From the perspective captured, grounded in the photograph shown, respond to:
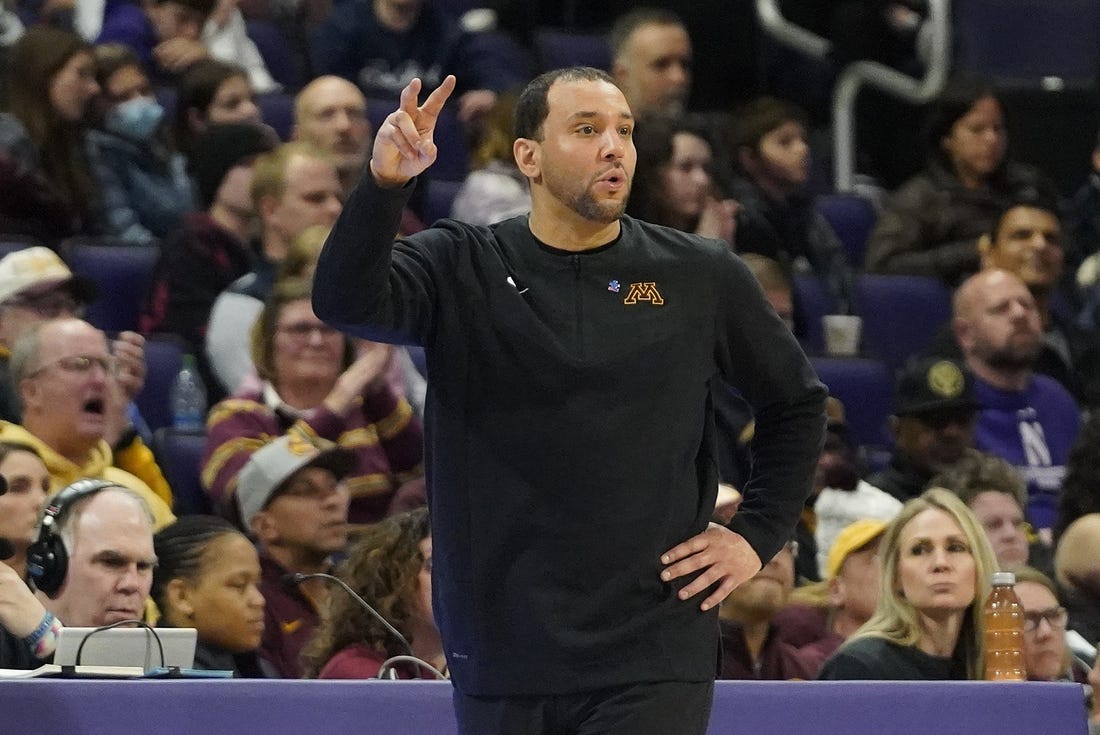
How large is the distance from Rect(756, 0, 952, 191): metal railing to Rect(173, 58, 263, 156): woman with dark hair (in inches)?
96.9

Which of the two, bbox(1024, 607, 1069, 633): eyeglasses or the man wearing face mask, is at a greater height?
the man wearing face mask

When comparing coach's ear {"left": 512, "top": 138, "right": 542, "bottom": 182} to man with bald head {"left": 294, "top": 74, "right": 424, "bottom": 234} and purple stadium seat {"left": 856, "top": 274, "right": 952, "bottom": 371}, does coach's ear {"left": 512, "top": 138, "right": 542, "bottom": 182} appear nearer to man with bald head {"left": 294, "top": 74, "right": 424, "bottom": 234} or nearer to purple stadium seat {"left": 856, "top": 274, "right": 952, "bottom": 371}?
man with bald head {"left": 294, "top": 74, "right": 424, "bottom": 234}

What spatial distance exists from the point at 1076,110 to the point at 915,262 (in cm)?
159

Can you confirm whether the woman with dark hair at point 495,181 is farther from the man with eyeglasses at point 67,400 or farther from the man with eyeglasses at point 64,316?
the man with eyeglasses at point 67,400

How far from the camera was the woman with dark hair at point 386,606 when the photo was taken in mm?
4348

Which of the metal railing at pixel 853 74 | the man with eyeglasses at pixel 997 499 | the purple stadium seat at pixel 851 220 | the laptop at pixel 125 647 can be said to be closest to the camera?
the laptop at pixel 125 647

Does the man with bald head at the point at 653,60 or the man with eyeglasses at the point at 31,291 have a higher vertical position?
the man with bald head at the point at 653,60

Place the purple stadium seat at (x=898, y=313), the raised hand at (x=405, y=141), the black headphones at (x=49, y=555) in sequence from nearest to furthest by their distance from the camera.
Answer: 1. the raised hand at (x=405, y=141)
2. the black headphones at (x=49, y=555)
3. the purple stadium seat at (x=898, y=313)

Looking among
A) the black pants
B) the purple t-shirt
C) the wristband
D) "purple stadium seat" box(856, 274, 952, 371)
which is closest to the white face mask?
"purple stadium seat" box(856, 274, 952, 371)

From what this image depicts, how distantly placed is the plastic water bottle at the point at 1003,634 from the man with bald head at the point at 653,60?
315cm

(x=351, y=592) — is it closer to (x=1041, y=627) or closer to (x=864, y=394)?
(x=1041, y=627)

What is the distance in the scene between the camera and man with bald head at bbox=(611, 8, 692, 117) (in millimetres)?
7199

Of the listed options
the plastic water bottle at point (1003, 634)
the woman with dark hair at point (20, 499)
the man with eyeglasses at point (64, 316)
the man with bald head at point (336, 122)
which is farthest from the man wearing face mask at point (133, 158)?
the plastic water bottle at point (1003, 634)

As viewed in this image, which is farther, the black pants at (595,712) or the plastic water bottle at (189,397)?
the plastic water bottle at (189,397)
